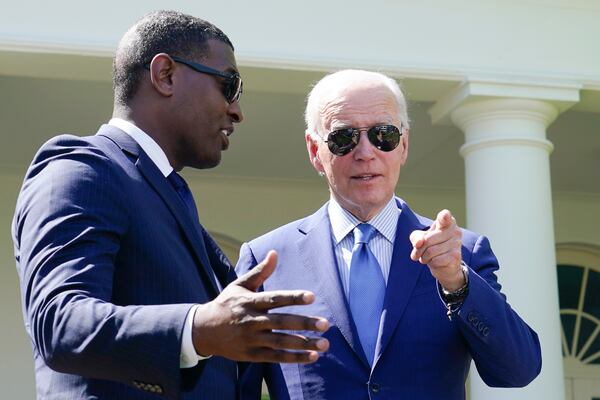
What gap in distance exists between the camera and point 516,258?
293 inches

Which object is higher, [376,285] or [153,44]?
[153,44]

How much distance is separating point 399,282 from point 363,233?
0.25 meters

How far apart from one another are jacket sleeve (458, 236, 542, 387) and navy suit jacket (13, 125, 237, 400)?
27.5 inches

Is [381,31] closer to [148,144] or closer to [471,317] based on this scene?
[471,317]

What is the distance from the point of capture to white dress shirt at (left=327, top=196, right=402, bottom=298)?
10.7 ft

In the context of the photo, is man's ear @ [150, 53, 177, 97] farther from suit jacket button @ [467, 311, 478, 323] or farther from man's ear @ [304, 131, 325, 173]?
suit jacket button @ [467, 311, 478, 323]

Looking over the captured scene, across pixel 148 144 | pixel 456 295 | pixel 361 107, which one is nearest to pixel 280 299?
pixel 148 144

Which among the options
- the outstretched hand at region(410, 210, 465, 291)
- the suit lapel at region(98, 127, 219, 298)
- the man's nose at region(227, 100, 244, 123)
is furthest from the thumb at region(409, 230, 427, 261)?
the man's nose at region(227, 100, 244, 123)

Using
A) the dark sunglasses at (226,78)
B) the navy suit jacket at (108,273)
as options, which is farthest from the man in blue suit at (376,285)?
the dark sunglasses at (226,78)

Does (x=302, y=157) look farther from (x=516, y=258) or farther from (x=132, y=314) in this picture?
(x=132, y=314)

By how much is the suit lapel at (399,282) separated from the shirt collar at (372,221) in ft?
0.09

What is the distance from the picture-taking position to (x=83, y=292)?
78.5 inches

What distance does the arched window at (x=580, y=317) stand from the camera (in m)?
12.1

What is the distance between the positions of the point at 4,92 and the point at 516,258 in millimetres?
4779
